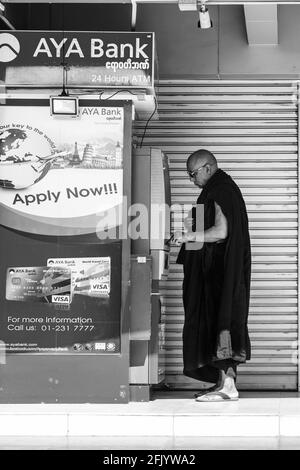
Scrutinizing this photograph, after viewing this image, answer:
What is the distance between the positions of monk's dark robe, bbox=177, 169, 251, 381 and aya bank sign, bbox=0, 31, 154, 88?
1112 millimetres

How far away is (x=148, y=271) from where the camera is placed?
847 centimetres

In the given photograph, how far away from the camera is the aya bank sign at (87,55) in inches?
330

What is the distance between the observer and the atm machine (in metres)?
8.48

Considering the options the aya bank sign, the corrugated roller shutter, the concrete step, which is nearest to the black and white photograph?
the aya bank sign

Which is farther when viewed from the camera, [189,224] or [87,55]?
[189,224]

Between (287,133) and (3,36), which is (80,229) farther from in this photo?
(287,133)

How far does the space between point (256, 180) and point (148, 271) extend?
174 centimetres

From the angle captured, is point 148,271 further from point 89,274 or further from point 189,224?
point 189,224

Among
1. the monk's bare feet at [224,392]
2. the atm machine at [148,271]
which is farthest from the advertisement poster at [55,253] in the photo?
the monk's bare feet at [224,392]

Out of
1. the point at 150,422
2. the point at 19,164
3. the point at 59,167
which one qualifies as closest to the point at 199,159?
the point at 59,167

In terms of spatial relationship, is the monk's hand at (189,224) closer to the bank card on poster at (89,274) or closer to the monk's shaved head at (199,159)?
the monk's shaved head at (199,159)

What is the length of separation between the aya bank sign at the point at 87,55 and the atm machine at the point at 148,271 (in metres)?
0.64

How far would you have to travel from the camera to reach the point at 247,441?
24.7ft

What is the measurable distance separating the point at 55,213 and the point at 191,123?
1922 mm
